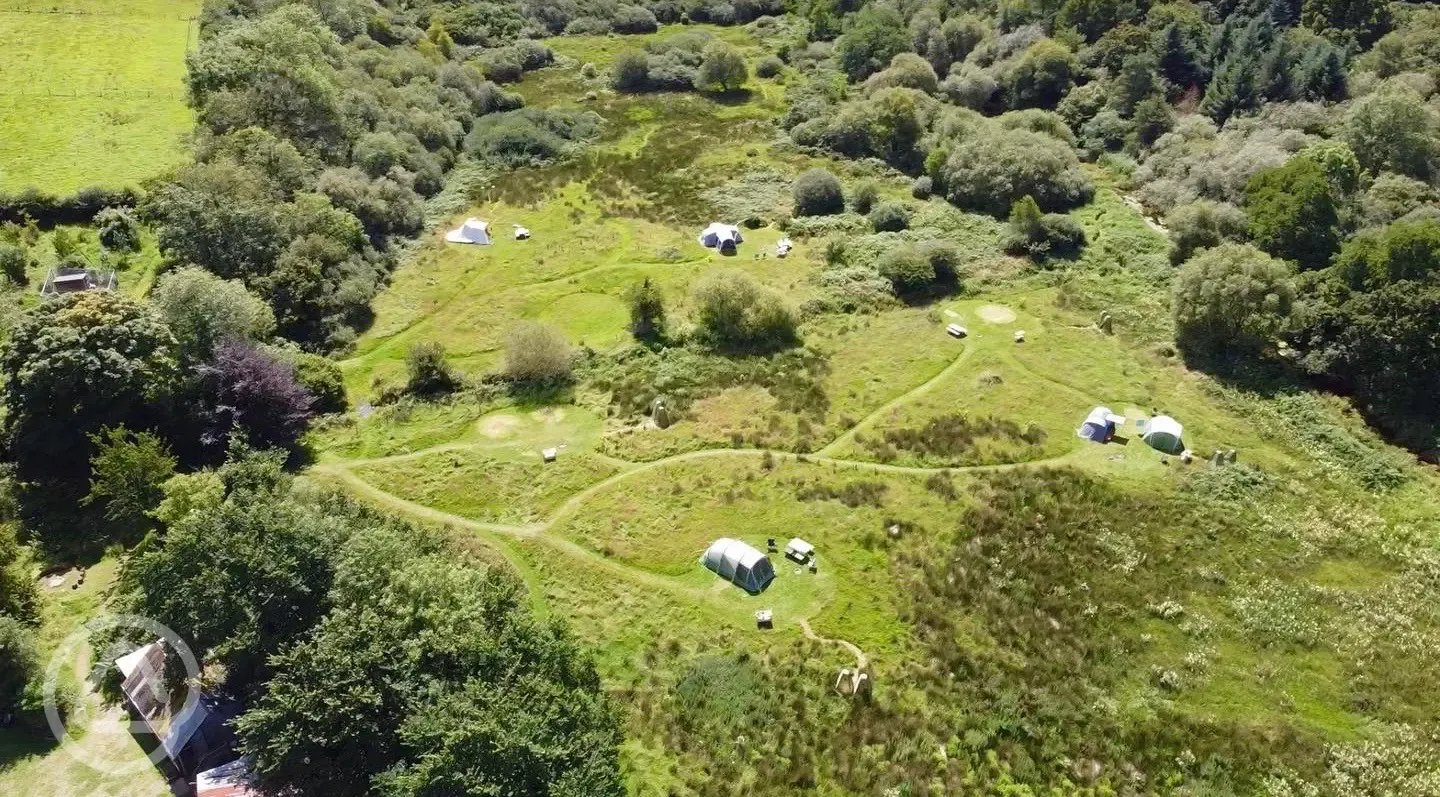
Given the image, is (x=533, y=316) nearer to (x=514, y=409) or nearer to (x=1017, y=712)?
(x=514, y=409)

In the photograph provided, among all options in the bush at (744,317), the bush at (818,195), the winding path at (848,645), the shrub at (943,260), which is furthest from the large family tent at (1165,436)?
the bush at (818,195)

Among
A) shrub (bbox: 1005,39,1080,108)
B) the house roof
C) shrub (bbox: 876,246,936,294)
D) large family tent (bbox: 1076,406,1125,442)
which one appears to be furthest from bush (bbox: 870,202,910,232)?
the house roof

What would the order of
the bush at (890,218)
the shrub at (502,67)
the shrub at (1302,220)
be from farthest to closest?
the shrub at (502,67) → the bush at (890,218) → the shrub at (1302,220)

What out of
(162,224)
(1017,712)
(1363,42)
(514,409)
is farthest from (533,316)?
(1363,42)

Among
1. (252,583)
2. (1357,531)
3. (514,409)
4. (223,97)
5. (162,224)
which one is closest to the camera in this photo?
(252,583)

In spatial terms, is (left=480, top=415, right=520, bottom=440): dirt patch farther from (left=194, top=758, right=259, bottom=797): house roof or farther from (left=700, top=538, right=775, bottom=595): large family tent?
(left=194, top=758, right=259, bottom=797): house roof

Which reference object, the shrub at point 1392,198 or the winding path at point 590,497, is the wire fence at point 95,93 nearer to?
the winding path at point 590,497
